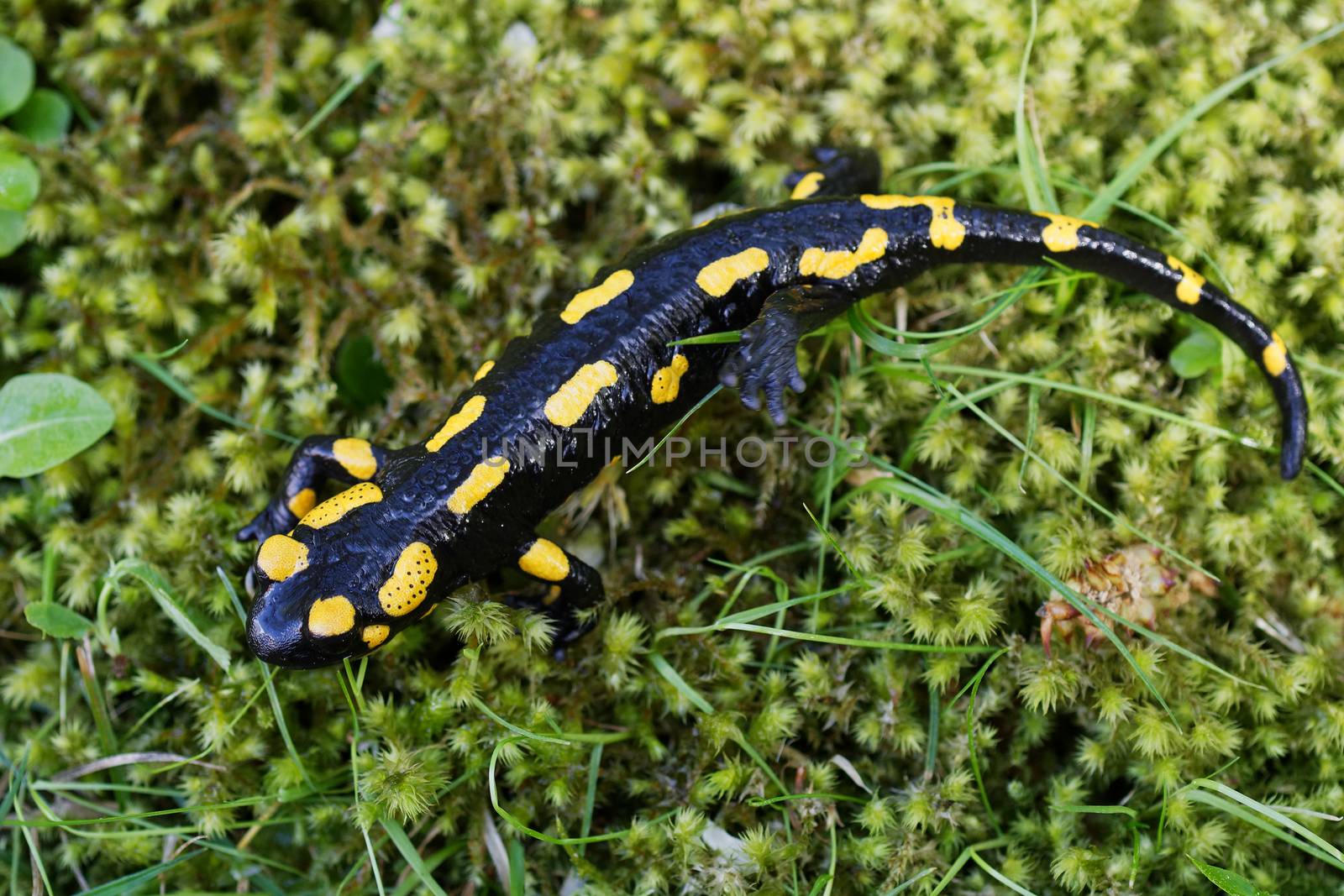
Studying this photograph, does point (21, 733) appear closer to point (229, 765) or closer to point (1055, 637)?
point (229, 765)

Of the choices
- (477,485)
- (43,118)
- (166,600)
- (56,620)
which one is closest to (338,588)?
(477,485)

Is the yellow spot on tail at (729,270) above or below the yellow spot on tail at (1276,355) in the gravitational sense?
above

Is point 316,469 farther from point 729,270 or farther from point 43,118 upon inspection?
point 43,118

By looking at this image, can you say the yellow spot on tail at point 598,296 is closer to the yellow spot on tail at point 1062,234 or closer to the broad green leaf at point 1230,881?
the yellow spot on tail at point 1062,234

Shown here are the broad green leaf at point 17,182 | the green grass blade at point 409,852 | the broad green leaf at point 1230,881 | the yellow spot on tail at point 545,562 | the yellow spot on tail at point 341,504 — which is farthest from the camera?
the broad green leaf at point 17,182

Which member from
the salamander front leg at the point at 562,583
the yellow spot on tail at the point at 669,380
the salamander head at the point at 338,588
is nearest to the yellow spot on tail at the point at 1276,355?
the yellow spot on tail at the point at 669,380

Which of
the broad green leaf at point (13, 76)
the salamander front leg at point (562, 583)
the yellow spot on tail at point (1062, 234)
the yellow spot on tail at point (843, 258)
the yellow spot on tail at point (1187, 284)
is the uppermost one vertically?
the broad green leaf at point (13, 76)
